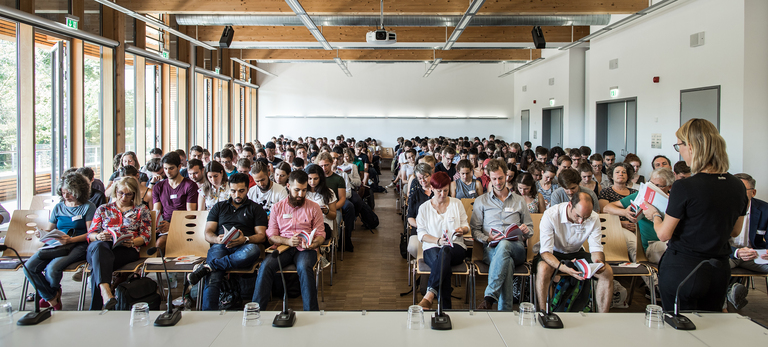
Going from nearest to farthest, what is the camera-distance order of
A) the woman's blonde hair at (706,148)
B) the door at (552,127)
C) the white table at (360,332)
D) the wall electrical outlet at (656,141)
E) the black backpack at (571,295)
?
the white table at (360,332) < the woman's blonde hair at (706,148) < the black backpack at (571,295) < the wall electrical outlet at (656,141) < the door at (552,127)

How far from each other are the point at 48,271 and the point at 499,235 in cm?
367

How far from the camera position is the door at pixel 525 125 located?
16.5 m

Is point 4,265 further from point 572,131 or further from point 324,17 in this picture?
point 572,131

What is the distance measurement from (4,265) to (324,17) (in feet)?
22.4

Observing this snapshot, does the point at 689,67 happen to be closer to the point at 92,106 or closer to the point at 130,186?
the point at 130,186

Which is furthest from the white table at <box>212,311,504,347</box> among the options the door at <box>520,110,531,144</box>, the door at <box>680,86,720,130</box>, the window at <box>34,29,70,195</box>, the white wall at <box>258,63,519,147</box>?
the white wall at <box>258,63,519,147</box>

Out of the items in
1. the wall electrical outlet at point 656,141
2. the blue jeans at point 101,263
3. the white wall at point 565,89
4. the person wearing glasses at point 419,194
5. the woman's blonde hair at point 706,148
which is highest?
the white wall at point 565,89

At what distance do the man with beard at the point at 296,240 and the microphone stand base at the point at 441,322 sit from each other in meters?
1.69

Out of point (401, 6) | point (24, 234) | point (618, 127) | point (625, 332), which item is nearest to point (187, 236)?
point (24, 234)

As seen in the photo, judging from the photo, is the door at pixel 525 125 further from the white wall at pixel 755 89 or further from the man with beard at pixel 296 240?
the man with beard at pixel 296 240

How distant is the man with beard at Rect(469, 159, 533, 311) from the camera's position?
141 inches

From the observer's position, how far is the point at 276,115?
18594 mm

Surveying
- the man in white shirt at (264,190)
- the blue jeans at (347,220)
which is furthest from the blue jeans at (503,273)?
the blue jeans at (347,220)

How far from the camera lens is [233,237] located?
359 centimetres
